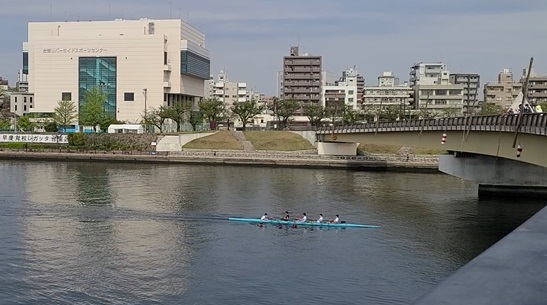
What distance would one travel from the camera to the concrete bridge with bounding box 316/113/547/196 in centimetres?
2784

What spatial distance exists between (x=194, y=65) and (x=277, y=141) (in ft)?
92.5

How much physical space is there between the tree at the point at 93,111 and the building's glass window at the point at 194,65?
13.2 m

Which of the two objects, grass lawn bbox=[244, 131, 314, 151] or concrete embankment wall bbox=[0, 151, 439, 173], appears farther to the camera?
grass lawn bbox=[244, 131, 314, 151]

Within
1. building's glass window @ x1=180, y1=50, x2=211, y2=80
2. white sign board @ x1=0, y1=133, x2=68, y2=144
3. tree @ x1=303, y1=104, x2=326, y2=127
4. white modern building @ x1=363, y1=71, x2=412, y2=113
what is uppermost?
building's glass window @ x1=180, y1=50, x2=211, y2=80

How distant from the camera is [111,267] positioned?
797 inches

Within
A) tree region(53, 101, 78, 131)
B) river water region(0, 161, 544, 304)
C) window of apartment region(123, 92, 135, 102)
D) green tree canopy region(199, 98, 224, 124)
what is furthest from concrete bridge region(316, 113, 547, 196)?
tree region(53, 101, 78, 131)

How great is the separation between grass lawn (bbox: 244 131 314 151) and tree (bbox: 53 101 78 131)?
25.1 metres

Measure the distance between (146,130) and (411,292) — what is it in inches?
2489

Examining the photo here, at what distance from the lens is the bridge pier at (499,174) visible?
36925mm

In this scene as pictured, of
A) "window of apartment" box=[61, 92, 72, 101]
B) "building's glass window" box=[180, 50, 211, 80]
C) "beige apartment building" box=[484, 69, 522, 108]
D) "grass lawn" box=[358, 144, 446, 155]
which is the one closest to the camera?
"grass lawn" box=[358, 144, 446, 155]

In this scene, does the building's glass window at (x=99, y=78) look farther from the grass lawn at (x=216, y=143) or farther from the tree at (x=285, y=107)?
the tree at (x=285, y=107)

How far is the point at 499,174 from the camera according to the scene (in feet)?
124

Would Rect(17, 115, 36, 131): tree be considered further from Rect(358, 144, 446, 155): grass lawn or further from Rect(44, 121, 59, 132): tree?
Rect(358, 144, 446, 155): grass lawn

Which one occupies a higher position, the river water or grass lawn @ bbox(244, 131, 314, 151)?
grass lawn @ bbox(244, 131, 314, 151)
